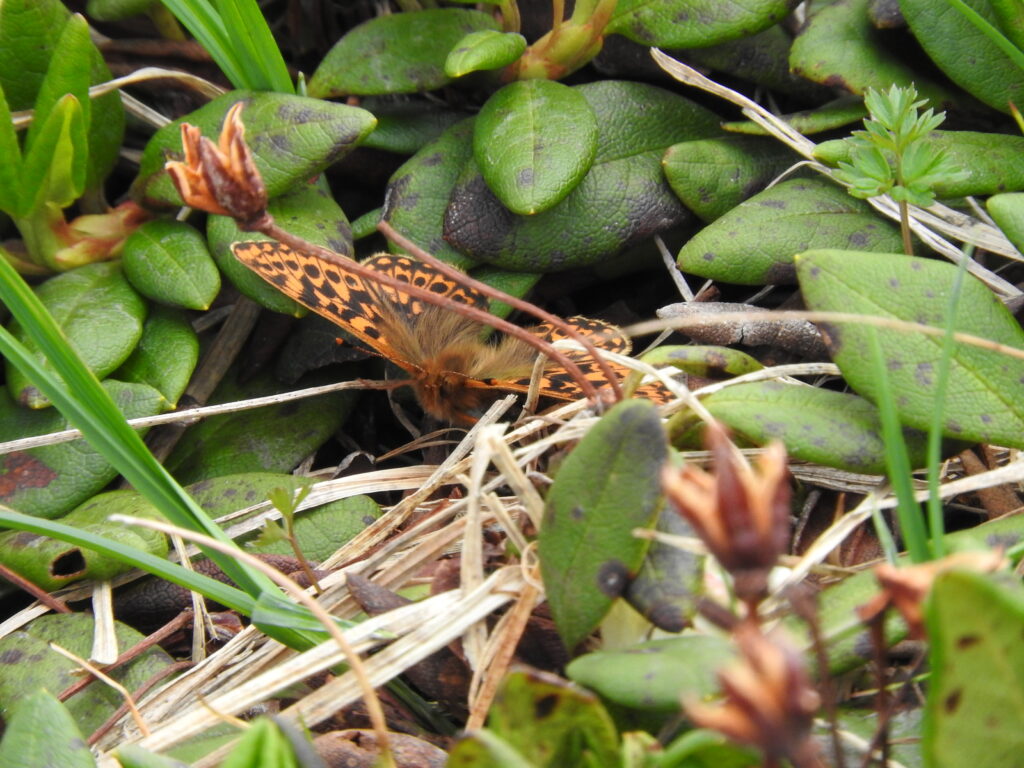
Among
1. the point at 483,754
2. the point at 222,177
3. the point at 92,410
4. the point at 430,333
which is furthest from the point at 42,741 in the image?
the point at 430,333

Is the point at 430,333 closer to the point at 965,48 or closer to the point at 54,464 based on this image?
the point at 54,464

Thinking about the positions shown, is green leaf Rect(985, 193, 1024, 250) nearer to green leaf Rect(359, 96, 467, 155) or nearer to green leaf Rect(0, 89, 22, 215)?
green leaf Rect(359, 96, 467, 155)

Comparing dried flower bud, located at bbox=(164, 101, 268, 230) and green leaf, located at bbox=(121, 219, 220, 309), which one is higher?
dried flower bud, located at bbox=(164, 101, 268, 230)

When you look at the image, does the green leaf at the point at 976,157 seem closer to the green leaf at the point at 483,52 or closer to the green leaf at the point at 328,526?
the green leaf at the point at 483,52

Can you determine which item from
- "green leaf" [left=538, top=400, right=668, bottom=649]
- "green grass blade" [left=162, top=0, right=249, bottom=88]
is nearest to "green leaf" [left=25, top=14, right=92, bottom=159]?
"green grass blade" [left=162, top=0, right=249, bottom=88]

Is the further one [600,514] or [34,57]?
[34,57]

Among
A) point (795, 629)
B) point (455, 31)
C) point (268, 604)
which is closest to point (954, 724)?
point (795, 629)
